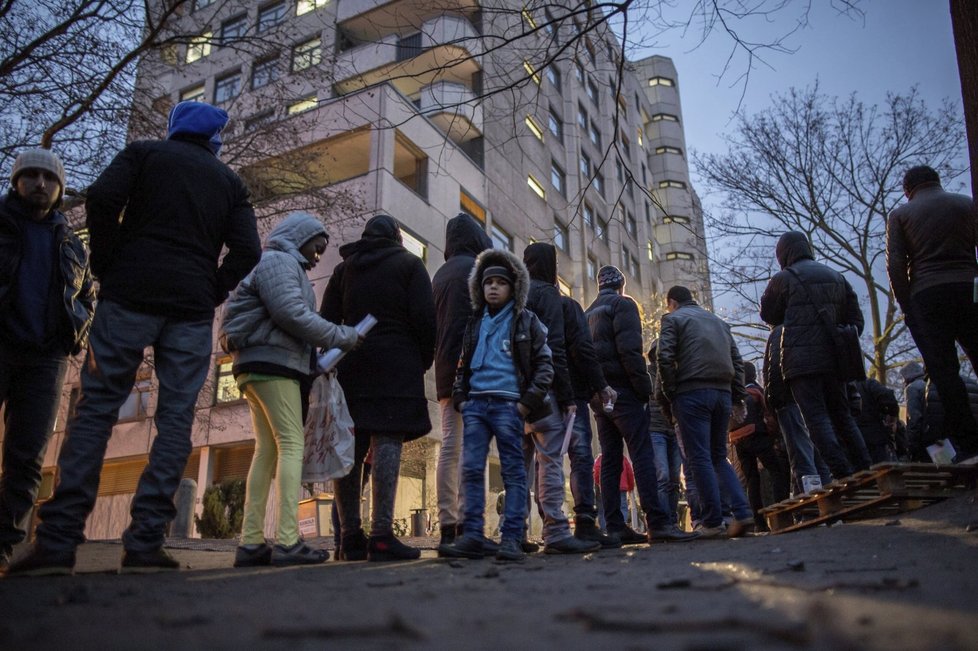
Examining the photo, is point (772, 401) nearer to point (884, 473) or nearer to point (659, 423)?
point (659, 423)

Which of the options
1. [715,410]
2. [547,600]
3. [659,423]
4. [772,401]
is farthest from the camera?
[659,423]

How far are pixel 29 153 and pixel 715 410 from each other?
508 centimetres

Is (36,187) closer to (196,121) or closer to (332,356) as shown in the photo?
(196,121)

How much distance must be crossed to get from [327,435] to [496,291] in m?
1.39

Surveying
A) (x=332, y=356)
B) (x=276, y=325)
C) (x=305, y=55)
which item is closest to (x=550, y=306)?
(x=332, y=356)

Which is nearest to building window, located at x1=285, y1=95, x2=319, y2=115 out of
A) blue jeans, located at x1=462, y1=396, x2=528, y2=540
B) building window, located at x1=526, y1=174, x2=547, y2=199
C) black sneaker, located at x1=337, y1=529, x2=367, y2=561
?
blue jeans, located at x1=462, y1=396, x2=528, y2=540

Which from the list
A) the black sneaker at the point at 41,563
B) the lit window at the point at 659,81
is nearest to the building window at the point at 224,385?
the black sneaker at the point at 41,563

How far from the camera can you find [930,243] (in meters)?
5.43

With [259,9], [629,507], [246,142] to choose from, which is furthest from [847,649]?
[259,9]

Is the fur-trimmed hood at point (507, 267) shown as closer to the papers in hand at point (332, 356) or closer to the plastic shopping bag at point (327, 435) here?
the papers in hand at point (332, 356)

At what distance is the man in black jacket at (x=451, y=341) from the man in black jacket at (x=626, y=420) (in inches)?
50.9

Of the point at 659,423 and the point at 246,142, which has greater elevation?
the point at 246,142

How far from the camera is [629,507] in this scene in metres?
12.3

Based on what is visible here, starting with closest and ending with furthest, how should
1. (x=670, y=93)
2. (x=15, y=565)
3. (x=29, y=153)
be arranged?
(x=15, y=565), (x=29, y=153), (x=670, y=93)
